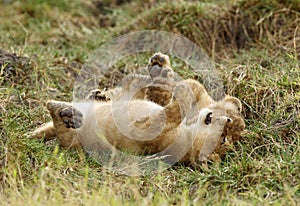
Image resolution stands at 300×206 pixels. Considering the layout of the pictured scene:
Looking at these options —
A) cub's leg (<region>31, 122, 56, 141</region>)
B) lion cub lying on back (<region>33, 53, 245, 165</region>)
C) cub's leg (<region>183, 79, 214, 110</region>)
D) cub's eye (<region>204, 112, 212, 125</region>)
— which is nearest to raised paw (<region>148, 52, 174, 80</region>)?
lion cub lying on back (<region>33, 53, 245, 165</region>)

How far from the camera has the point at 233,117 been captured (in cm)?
460

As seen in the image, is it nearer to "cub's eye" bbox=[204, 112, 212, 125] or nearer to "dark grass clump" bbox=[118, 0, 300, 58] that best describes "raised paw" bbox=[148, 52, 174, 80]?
"cub's eye" bbox=[204, 112, 212, 125]

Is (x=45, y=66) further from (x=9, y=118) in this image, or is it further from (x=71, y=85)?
(x=9, y=118)

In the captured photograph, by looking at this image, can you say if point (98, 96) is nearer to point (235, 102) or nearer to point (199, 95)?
point (199, 95)

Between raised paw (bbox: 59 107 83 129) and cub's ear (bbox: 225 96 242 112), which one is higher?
cub's ear (bbox: 225 96 242 112)

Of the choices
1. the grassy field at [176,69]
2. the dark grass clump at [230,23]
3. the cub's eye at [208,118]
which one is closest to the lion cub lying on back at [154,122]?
the cub's eye at [208,118]

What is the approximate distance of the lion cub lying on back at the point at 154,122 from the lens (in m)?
4.32

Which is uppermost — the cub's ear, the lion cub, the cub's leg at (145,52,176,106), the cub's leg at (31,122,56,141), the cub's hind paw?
the cub's hind paw

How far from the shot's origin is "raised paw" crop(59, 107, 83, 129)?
14.4 feet

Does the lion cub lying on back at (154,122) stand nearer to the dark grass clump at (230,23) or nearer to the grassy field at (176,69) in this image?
the grassy field at (176,69)

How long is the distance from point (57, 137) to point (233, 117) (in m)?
1.22

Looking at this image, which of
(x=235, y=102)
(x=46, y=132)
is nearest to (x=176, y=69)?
(x=235, y=102)

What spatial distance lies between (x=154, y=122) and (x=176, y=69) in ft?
5.95

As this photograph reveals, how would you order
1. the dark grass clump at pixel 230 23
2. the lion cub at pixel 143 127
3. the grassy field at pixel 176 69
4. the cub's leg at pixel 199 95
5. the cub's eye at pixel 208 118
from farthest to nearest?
the dark grass clump at pixel 230 23, the cub's leg at pixel 199 95, the cub's eye at pixel 208 118, the lion cub at pixel 143 127, the grassy field at pixel 176 69
